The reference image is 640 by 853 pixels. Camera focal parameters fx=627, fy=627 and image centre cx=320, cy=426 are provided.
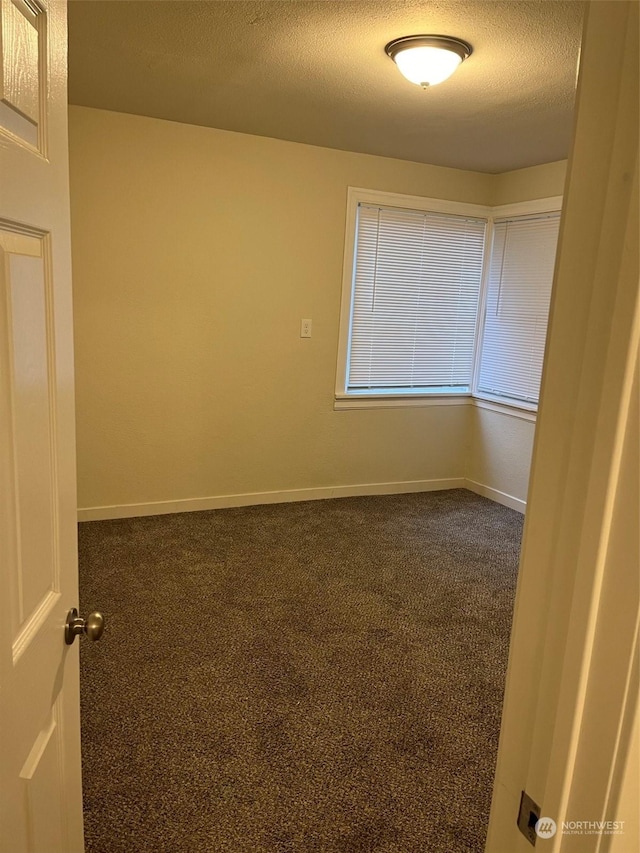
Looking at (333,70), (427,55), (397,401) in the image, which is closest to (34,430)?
(427,55)

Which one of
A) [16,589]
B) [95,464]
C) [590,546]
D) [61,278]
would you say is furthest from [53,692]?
[95,464]

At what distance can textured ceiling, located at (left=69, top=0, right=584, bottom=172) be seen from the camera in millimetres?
2209

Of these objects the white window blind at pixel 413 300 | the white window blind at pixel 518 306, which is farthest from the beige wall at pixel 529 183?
the white window blind at pixel 413 300

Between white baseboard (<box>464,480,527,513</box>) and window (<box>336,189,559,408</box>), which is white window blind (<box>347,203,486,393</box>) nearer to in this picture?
window (<box>336,189,559,408</box>)

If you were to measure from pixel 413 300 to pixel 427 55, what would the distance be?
235 centimetres

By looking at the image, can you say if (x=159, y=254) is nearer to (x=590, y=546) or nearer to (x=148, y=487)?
(x=148, y=487)

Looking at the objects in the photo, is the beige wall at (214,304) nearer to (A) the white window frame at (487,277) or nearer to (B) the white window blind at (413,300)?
(A) the white window frame at (487,277)

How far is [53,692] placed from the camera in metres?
1.02

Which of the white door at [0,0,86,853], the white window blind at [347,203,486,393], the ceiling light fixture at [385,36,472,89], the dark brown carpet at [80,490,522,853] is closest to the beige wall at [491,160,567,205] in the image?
the white window blind at [347,203,486,393]

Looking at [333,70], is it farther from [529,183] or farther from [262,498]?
[262,498]

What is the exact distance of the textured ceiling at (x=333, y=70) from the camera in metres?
2.21

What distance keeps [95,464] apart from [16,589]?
3.23m

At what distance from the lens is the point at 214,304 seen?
13.1 ft

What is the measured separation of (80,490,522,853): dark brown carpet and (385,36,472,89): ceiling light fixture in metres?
2.36
